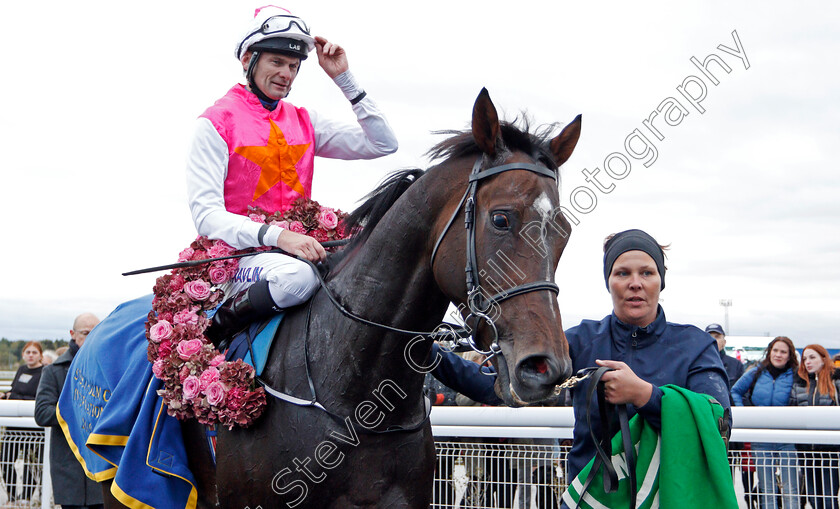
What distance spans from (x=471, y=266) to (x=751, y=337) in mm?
22616

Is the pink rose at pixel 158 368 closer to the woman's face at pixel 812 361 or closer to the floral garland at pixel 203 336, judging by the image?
the floral garland at pixel 203 336

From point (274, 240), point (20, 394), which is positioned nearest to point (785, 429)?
point (274, 240)

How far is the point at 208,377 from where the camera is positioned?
2.92 metres

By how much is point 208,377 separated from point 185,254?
0.71m

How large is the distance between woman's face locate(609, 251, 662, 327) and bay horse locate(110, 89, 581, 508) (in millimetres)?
400

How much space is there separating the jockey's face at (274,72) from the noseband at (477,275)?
122 centimetres

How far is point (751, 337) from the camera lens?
74.8 feet

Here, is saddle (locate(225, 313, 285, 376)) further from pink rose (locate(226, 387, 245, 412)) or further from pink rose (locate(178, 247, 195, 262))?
pink rose (locate(178, 247, 195, 262))

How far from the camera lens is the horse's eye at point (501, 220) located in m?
2.43

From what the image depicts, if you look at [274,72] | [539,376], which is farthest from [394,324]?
[274,72]

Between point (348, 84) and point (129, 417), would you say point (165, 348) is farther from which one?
point (348, 84)

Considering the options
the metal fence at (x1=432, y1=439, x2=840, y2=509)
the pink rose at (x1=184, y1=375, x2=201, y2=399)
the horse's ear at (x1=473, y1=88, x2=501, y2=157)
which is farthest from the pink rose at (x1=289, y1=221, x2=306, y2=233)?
the metal fence at (x1=432, y1=439, x2=840, y2=509)

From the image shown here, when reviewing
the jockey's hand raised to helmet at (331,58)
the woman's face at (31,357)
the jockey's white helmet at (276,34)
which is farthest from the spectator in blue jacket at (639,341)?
the woman's face at (31,357)

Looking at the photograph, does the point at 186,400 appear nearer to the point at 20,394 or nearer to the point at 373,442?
the point at 373,442
